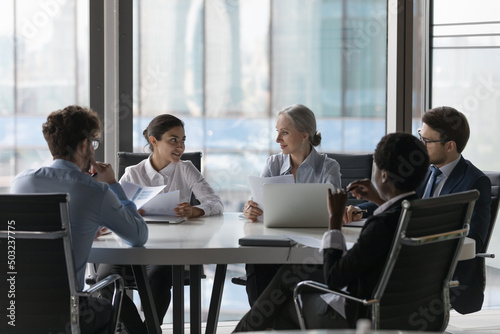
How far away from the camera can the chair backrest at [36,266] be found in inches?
75.1

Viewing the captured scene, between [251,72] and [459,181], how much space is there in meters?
1.86

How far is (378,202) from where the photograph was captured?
2.53m

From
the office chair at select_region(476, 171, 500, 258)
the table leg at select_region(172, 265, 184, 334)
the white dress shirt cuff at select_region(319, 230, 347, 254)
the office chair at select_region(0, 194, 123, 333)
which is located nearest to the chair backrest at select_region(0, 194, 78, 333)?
the office chair at select_region(0, 194, 123, 333)

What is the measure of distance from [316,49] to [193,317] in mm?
2318

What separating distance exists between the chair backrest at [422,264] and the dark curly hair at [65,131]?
3.68 ft

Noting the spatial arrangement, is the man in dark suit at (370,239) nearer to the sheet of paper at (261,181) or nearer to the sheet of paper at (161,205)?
the sheet of paper at (261,181)

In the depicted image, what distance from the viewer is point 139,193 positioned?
286 cm

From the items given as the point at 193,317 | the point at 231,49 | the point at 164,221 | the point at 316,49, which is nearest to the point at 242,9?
the point at 231,49

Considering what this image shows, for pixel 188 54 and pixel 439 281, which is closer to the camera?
pixel 439 281

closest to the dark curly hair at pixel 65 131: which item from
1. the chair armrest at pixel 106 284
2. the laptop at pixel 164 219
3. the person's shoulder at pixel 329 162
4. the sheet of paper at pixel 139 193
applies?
the chair armrest at pixel 106 284

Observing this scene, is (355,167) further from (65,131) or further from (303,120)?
(65,131)

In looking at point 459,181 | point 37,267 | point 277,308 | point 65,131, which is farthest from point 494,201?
point 37,267

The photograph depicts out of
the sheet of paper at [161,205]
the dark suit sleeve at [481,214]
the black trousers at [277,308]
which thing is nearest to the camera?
the black trousers at [277,308]

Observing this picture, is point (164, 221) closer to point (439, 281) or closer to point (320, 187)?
point (320, 187)
